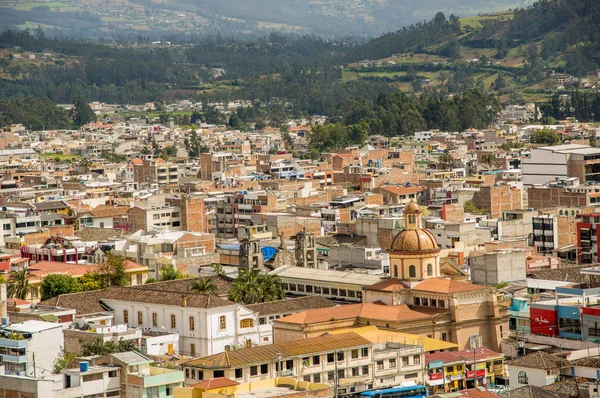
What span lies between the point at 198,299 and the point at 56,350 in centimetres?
624

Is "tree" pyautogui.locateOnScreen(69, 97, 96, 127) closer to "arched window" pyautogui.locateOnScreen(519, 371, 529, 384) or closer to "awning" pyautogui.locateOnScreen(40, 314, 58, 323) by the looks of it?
"awning" pyautogui.locateOnScreen(40, 314, 58, 323)

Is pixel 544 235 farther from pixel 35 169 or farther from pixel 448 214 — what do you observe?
pixel 35 169

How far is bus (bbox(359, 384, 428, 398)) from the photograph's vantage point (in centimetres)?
4175

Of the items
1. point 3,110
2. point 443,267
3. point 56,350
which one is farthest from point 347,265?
point 3,110

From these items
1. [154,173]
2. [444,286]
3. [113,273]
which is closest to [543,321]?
[444,286]

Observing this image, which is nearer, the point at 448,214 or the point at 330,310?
the point at 330,310

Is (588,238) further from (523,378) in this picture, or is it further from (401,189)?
(523,378)

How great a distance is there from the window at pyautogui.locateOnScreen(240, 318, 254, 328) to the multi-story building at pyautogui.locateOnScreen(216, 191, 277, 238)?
3059cm

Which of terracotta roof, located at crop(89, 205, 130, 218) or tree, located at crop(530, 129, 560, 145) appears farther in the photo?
tree, located at crop(530, 129, 560, 145)

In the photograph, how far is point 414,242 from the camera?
5491 centimetres

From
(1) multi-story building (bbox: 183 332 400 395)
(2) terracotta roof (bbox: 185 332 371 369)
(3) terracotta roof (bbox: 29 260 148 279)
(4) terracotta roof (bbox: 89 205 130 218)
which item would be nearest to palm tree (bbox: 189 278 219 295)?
(3) terracotta roof (bbox: 29 260 148 279)

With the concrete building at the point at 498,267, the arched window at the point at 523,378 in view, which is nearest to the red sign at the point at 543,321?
the arched window at the point at 523,378

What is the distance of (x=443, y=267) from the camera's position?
57.7 meters

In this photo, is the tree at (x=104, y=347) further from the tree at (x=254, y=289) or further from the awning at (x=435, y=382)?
the awning at (x=435, y=382)
